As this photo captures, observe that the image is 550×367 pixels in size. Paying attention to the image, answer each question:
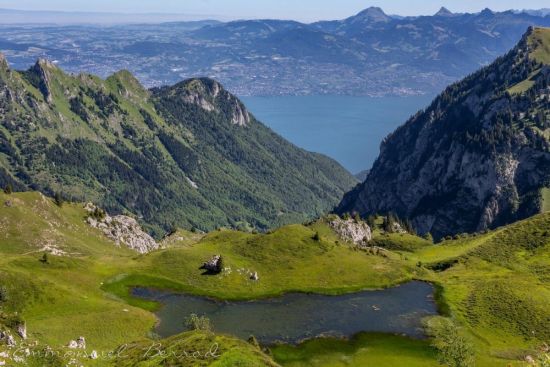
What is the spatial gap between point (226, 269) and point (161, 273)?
16.4 metres

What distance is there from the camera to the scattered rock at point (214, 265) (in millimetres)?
138125

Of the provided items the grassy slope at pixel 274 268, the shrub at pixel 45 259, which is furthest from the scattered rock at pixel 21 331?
the shrub at pixel 45 259

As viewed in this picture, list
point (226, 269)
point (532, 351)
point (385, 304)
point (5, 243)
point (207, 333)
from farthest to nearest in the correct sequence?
point (5, 243) < point (226, 269) < point (385, 304) < point (532, 351) < point (207, 333)

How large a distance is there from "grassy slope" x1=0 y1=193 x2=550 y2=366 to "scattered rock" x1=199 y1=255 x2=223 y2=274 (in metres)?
2.62

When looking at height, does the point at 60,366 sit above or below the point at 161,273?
above

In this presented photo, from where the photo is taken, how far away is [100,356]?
78938 mm

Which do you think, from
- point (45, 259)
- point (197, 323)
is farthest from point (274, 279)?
point (45, 259)

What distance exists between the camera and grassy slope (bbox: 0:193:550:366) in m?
98.3

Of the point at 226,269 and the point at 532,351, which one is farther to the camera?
the point at 226,269

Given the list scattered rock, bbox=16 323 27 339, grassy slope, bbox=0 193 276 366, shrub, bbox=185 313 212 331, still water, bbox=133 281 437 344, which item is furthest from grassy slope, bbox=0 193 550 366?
scattered rock, bbox=16 323 27 339

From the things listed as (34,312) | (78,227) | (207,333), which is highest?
(207,333)

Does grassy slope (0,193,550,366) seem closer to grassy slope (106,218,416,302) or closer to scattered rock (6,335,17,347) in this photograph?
grassy slope (106,218,416,302)

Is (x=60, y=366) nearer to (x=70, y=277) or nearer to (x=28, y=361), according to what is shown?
(x=28, y=361)

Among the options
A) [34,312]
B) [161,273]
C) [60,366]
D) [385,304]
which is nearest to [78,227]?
[161,273]
